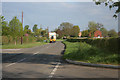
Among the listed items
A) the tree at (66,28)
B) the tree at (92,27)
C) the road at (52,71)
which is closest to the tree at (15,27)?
the road at (52,71)

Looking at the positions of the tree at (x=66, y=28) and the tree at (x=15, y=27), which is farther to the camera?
the tree at (x=66, y=28)

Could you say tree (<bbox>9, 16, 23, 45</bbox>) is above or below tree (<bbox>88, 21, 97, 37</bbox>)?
below

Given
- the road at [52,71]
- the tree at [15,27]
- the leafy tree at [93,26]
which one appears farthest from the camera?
the leafy tree at [93,26]

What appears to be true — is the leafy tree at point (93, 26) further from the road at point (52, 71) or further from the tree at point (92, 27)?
the road at point (52, 71)

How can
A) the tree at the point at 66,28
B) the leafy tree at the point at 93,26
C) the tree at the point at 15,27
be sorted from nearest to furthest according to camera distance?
the tree at the point at 15,27, the leafy tree at the point at 93,26, the tree at the point at 66,28

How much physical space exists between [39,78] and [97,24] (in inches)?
2785

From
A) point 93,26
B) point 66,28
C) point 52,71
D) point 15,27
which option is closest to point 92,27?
point 93,26

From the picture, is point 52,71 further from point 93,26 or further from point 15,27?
point 93,26

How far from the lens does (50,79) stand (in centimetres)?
715

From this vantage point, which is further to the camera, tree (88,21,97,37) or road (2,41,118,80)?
tree (88,21,97,37)

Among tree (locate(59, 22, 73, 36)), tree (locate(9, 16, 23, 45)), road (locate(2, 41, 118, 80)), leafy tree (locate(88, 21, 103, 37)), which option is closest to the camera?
road (locate(2, 41, 118, 80))

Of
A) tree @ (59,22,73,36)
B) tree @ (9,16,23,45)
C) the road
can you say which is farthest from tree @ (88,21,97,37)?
the road

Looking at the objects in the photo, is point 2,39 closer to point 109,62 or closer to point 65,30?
point 109,62

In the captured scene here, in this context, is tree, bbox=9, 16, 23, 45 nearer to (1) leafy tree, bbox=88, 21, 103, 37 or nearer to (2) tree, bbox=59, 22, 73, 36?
(1) leafy tree, bbox=88, 21, 103, 37
